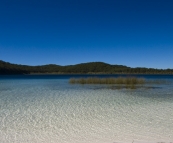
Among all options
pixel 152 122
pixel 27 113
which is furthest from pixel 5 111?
pixel 152 122

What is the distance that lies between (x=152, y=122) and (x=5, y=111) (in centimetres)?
728

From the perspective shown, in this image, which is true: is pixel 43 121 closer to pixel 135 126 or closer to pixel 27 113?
pixel 27 113

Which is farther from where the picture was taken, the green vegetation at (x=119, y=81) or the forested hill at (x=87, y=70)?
the forested hill at (x=87, y=70)

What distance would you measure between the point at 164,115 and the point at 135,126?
2500 millimetres

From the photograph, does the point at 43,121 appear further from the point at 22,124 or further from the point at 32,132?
the point at 32,132

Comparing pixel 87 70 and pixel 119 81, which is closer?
pixel 119 81

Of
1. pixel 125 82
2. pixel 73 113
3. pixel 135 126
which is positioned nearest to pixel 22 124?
pixel 73 113

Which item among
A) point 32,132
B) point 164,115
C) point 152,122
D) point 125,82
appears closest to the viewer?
point 32,132

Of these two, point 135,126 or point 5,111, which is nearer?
point 135,126

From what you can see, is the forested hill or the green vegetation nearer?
the green vegetation

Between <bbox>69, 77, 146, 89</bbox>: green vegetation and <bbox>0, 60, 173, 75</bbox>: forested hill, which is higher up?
<bbox>0, 60, 173, 75</bbox>: forested hill

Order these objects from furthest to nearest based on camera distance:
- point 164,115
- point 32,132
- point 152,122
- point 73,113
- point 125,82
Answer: point 125,82
point 73,113
point 164,115
point 152,122
point 32,132

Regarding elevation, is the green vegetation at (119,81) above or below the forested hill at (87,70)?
below

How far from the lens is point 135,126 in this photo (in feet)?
24.2
